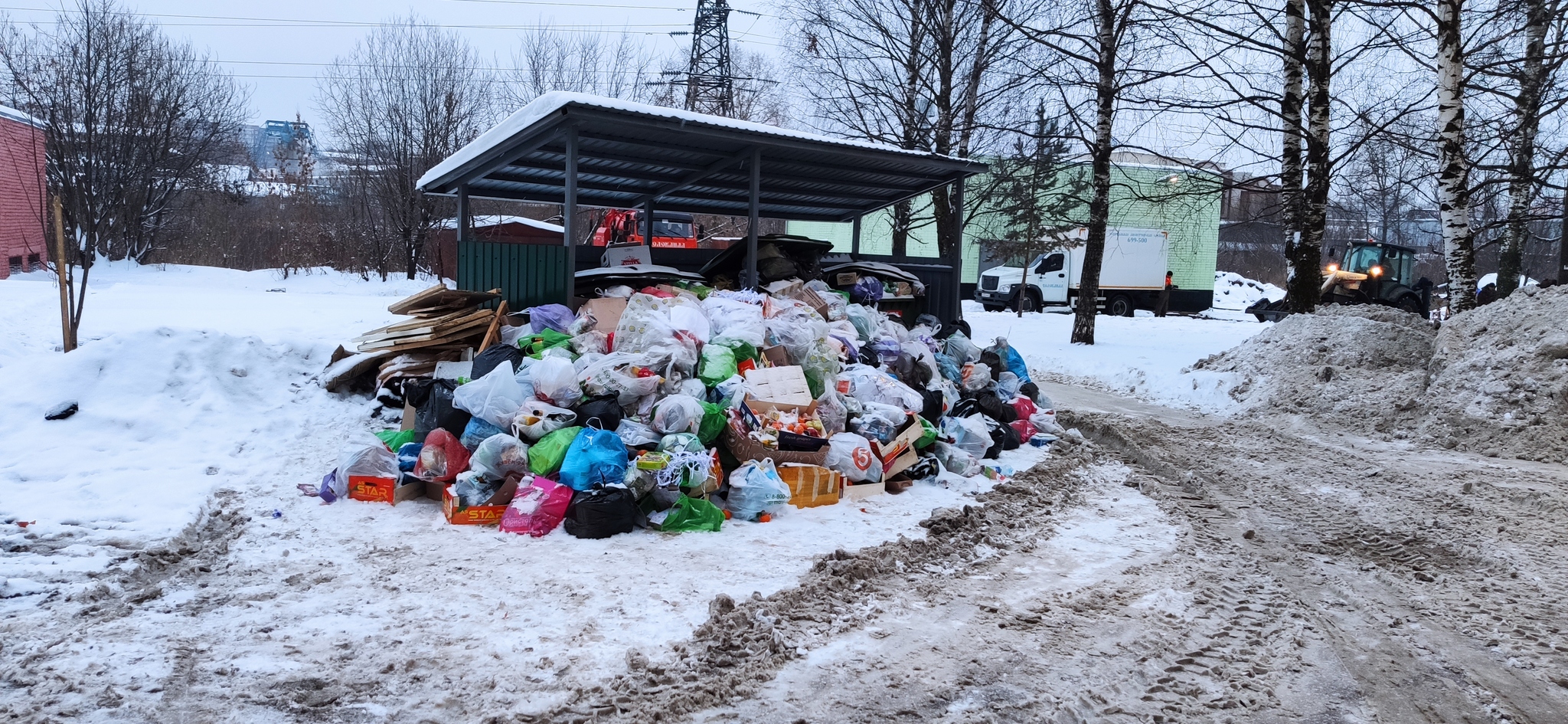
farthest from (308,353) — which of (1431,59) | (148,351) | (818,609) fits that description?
(1431,59)

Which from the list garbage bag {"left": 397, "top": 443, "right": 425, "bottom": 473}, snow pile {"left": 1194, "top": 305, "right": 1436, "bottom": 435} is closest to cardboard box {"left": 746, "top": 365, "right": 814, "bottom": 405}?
garbage bag {"left": 397, "top": 443, "right": 425, "bottom": 473}

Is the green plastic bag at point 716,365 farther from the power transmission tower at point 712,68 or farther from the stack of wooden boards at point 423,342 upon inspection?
→ the power transmission tower at point 712,68

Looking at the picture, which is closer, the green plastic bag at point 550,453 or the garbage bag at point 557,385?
the green plastic bag at point 550,453

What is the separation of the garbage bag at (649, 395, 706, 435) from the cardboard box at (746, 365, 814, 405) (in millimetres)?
586

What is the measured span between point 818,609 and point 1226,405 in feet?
26.0

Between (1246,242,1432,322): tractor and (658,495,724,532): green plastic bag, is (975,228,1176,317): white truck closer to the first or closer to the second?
(1246,242,1432,322): tractor

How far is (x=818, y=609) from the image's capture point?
399 centimetres

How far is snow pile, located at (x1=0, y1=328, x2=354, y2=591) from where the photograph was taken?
4.76m

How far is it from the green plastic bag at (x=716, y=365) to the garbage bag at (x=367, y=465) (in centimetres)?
213

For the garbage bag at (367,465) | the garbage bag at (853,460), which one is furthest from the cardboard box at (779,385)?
the garbage bag at (367,465)

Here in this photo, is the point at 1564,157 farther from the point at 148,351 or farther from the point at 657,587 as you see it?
the point at 148,351

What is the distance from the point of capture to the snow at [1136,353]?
10.9 meters

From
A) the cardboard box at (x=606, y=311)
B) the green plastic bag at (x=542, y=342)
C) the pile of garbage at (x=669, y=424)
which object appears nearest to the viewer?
the pile of garbage at (x=669, y=424)

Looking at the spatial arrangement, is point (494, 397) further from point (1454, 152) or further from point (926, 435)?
point (1454, 152)
